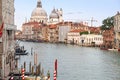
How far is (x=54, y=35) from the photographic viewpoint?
6912 cm

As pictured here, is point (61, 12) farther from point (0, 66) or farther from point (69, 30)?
point (0, 66)

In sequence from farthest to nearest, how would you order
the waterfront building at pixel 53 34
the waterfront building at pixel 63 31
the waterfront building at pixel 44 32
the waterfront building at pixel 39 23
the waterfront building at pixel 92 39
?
the waterfront building at pixel 39 23 < the waterfront building at pixel 44 32 < the waterfront building at pixel 53 34 < the waterfront building at pixel 63 31 < the waterfront building at pixel 92 39

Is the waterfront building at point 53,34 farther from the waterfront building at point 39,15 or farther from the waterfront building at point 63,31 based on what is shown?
the waterfront building at point 39,15

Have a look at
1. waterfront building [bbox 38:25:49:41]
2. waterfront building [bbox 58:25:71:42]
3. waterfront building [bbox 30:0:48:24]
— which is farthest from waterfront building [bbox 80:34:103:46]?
waterfront building [bbox 30:0:48:24]

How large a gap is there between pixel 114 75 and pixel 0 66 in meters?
6.01

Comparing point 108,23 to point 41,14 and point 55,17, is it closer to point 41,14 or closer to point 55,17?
point 55,17

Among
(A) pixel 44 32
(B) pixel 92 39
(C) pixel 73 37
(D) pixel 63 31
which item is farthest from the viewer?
(A) pixel 44 32

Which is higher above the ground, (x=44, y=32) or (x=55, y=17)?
(x=55, y=17)

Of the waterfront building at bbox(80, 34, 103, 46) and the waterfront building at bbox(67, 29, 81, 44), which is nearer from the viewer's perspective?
the waterfront building at bbox(80, 34, 103, 46)

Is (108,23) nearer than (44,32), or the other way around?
(108,23)

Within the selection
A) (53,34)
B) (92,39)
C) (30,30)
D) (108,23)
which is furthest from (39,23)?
(108,23)

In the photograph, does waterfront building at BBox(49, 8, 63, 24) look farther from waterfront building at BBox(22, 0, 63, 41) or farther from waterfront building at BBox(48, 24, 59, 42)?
waterfront building at BBox(48, 24, 59, 42)

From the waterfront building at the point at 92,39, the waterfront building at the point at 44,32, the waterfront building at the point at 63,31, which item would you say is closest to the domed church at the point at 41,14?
the waterfront building at the point at 44,32

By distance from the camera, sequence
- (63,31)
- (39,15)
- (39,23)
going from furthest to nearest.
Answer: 1. (39,15)
2. (39,23)
3. (63,31)
